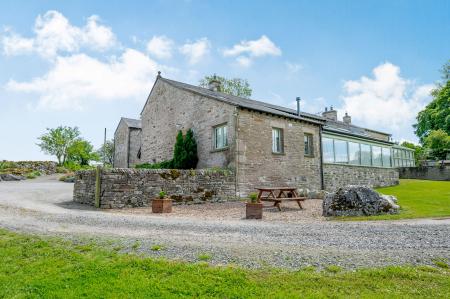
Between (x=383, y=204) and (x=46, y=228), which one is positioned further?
(x=383, y=204)

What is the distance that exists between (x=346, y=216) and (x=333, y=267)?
6114 mm

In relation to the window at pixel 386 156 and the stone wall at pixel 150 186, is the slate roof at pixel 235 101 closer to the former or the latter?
the stone wall at pixel 150 186

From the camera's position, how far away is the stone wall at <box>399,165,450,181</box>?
29.0 m

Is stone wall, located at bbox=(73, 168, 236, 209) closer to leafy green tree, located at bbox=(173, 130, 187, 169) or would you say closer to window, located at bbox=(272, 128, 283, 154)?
window, located at bbox=(272, 128, 283, 154)

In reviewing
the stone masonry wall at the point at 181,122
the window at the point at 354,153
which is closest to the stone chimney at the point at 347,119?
the window at the point at 354,153

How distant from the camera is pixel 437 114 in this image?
3566cm

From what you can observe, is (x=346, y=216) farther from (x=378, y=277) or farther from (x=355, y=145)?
(x=355, y=145)

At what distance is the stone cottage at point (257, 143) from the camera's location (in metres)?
15.2

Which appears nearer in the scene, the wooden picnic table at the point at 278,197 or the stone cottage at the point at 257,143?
the wooden picnic table at the point at 278,197

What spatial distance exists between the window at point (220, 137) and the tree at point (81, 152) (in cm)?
3539

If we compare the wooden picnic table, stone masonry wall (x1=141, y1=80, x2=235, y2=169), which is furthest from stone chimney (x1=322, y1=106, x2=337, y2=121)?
the wooden picnic table

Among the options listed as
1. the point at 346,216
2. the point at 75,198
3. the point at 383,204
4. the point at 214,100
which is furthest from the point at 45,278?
the point at 214,100

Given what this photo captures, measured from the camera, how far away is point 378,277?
3781 mm

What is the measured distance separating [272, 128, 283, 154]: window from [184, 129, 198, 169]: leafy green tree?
178 inches
